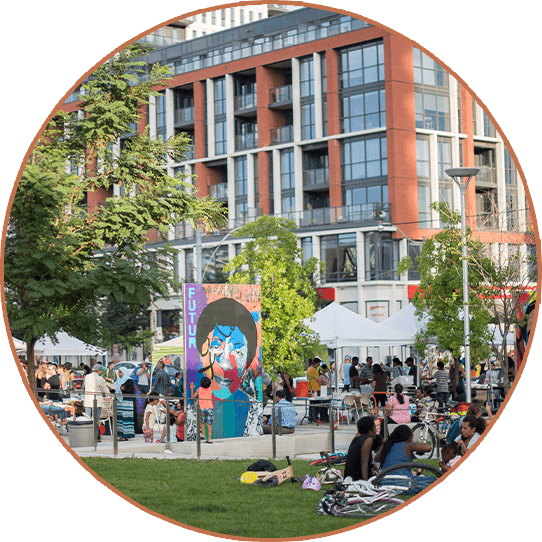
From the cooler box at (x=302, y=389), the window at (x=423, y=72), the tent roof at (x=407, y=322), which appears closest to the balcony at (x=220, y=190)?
the window at (x=423, y=72)

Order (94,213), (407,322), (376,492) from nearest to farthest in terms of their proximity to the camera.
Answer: (376,492) → (94,213) → (407,322)

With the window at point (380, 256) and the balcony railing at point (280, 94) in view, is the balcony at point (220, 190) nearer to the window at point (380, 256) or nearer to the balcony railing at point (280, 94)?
the balcony railing at point (280, 94)

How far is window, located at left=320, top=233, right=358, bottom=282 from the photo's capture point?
49.5 metres

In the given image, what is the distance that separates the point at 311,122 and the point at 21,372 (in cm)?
4438

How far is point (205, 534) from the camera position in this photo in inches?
392

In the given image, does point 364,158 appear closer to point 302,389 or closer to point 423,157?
point 423,157

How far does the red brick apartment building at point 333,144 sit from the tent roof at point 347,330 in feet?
48.6

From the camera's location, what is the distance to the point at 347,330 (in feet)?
87.4

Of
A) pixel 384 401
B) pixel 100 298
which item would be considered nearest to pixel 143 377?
pixel 384 401

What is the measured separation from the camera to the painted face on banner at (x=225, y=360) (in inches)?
692

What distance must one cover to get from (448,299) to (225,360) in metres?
11.8

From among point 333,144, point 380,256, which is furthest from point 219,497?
point 333,144

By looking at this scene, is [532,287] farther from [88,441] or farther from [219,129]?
[219,129]

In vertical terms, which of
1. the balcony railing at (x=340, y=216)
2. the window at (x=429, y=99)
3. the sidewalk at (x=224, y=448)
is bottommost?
the sidewalk at (x=224, y=448)
